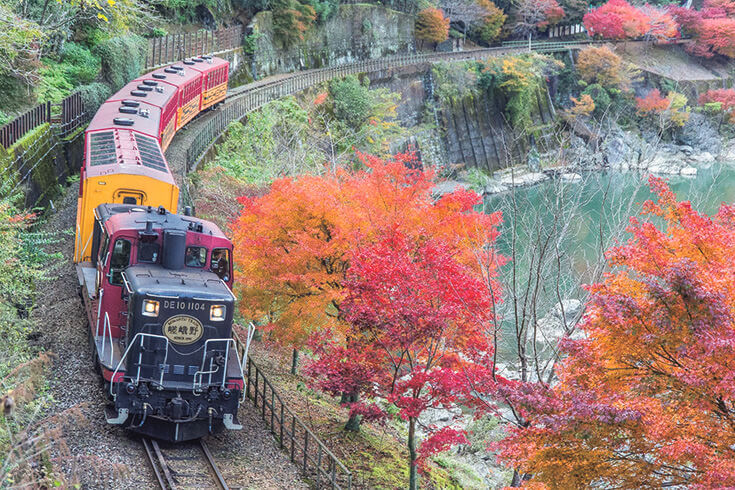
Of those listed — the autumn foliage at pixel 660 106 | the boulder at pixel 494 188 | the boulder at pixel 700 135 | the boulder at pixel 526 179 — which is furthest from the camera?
the boulder at pixel 700 135

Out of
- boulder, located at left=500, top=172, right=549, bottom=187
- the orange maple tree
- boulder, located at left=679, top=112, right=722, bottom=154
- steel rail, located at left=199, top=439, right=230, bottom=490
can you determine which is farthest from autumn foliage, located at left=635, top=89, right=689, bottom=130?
steel rail, located at left=199, top=439, right=230, bottom=490

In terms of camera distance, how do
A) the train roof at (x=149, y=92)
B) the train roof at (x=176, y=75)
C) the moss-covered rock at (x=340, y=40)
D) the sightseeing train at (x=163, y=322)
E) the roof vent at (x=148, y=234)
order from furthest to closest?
the moss-covered rock at (x=340, y=40), the train roof at (x=176, y=75), the train roof at (x=149, y=92), the roof vent at (x=148, y=234), the sightseeing train at (x=163, y=322)

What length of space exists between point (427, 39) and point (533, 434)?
67.1 m

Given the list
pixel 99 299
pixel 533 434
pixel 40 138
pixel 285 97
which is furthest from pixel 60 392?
pixel 285 97

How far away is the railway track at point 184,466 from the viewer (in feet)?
40.3

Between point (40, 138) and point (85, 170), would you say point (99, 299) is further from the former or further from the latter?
point (40, 138)

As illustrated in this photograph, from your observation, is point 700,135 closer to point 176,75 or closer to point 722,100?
point 722,100

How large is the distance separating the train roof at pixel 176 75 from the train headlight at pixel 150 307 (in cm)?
2079

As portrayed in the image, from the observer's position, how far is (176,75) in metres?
34.1

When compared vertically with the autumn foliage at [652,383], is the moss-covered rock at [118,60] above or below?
above

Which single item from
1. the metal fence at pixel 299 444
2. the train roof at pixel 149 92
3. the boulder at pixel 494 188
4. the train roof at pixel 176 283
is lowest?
the boulder at pixel 494 188

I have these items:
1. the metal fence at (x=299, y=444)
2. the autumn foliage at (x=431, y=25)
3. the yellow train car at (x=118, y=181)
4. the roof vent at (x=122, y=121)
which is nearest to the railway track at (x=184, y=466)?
the metal fence at (x=299, y=444)

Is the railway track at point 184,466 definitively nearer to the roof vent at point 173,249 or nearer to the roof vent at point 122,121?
the roof vent at point 173,249

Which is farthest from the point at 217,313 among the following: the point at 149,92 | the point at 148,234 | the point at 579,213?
the point at 149,92
